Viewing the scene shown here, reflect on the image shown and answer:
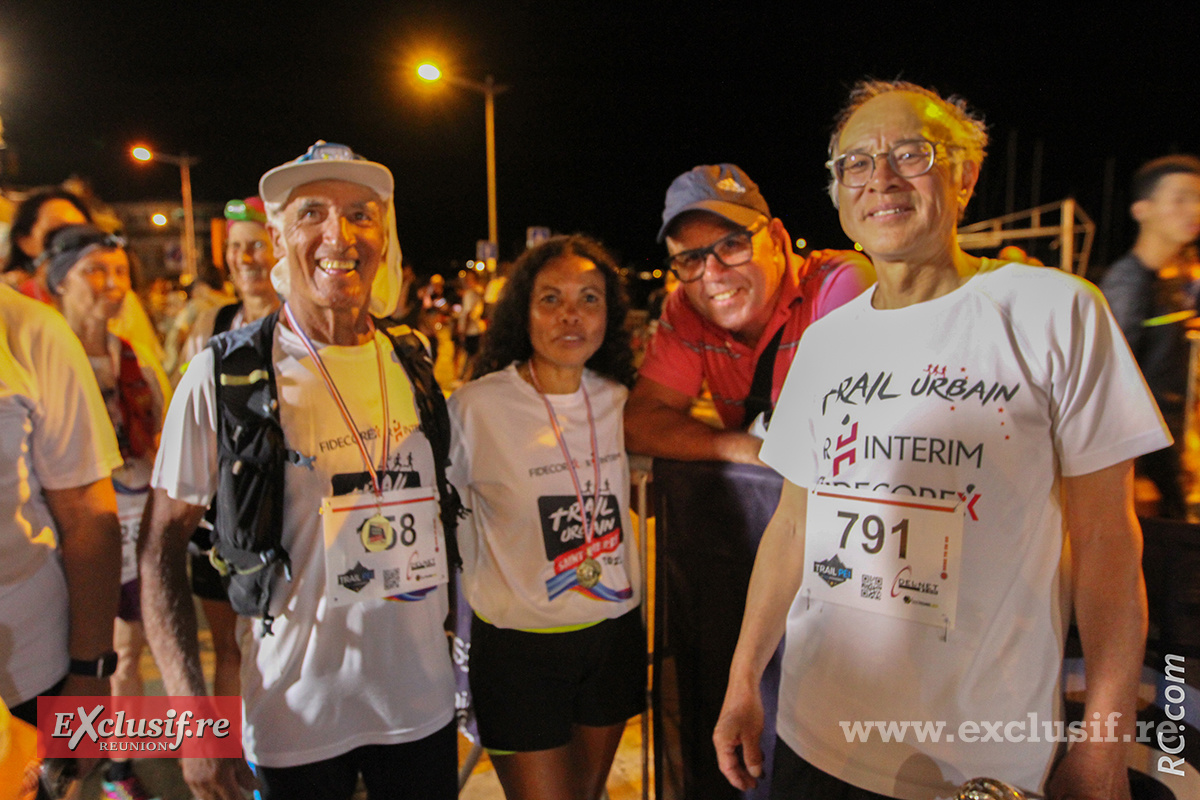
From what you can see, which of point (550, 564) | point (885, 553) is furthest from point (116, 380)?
point (885, 553)

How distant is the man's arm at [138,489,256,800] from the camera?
1.84 m

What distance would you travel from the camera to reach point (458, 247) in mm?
50656

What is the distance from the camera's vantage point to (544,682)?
224 cm

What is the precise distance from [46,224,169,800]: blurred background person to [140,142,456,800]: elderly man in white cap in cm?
172

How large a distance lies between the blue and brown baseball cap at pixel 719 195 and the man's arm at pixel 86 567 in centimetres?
213

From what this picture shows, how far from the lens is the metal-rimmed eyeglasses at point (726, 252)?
2.47 meters

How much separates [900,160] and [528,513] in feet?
4.90

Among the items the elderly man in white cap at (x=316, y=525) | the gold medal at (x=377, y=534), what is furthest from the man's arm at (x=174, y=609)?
the gold medal at (x=377, y=534)

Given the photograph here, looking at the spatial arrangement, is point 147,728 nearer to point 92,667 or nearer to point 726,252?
point 92,667

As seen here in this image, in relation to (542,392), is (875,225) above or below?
above

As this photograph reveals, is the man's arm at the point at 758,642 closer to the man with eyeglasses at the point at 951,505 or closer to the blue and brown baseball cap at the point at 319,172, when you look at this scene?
the man with eyeglasses at the point at 951,505

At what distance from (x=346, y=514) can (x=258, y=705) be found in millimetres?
590

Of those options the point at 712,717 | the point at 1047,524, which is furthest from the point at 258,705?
the point at 1047,524

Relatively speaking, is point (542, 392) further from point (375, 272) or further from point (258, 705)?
point (258, 705)
